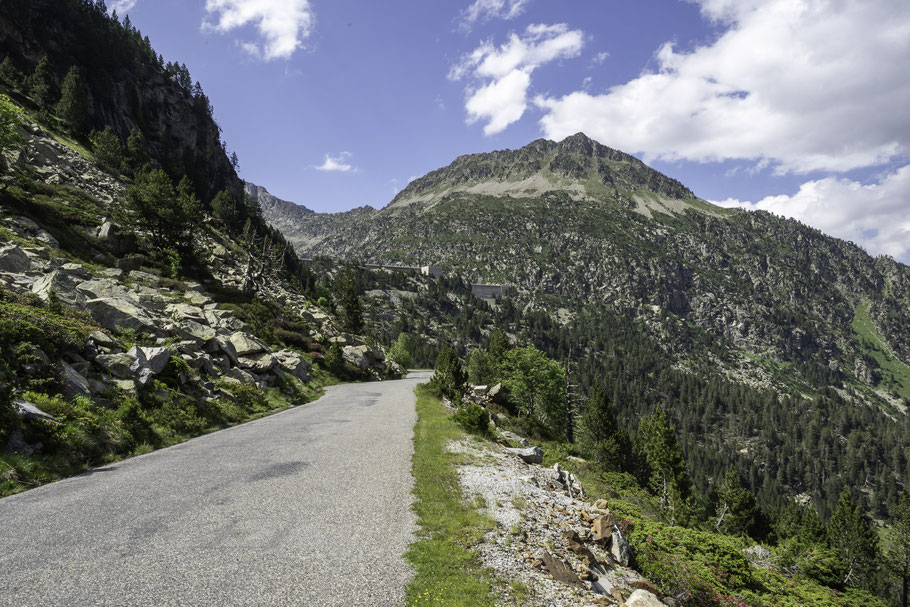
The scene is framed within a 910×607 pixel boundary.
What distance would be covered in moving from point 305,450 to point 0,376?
425 inches

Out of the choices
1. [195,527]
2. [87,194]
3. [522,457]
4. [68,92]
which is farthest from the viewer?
[68,92]

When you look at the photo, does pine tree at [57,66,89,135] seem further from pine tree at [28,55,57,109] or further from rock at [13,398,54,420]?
rock at [13,398,54,420]

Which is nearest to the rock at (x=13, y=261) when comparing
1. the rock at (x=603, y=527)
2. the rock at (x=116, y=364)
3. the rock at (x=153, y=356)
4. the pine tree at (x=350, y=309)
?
the rock at (x=153, y=356)

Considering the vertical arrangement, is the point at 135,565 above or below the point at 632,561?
above

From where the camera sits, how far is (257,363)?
3231cm

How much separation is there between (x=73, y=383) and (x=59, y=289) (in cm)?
1076

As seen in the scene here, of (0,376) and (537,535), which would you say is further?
(0,376)

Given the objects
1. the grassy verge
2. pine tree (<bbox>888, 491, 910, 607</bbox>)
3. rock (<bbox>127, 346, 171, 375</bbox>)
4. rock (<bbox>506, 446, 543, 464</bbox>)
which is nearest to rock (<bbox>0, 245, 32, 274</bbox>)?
rock (<bbox>127, 346, 171, 375</bbox>)

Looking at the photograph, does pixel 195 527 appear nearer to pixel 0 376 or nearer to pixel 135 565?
pixel 135 565

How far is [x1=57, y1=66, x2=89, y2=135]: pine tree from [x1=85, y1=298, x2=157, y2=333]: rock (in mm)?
84370

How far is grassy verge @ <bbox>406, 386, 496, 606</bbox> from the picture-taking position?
8328 millimetres

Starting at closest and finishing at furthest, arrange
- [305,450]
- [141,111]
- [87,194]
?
1. [305,450]
2. [87,194]
3. [141,111]

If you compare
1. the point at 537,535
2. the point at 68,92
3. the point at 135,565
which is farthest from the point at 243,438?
the point at 68,92

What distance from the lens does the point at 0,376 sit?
1316 centimetres
